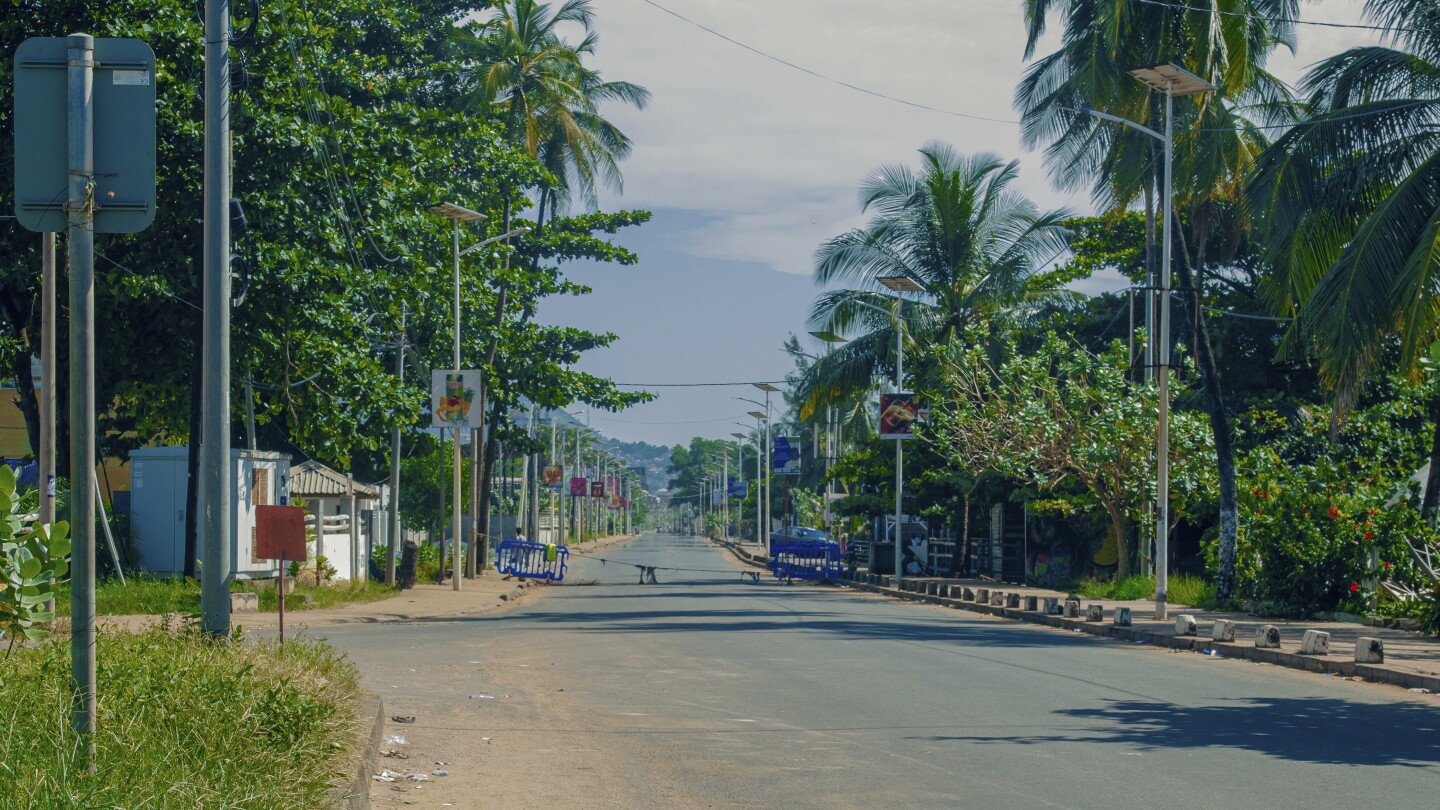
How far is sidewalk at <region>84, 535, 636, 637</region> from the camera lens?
1970 cm

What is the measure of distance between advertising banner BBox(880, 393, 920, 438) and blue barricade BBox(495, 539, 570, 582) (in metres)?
10.5

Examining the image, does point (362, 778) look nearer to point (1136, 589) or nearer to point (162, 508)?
point (162, 508)

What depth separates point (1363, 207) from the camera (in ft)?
69.2

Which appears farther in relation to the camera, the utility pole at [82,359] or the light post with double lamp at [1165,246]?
the light post with double lamp at [1165,246]

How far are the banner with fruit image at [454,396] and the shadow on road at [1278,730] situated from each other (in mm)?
20283

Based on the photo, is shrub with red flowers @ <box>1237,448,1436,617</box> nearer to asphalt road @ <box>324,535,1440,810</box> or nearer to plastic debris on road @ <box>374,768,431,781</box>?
asphalt road @ <box>324,535,1440,810</box>

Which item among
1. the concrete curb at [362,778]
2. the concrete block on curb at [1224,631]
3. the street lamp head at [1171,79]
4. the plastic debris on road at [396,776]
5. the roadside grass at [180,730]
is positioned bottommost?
the concrete block on curb at [1224,631]

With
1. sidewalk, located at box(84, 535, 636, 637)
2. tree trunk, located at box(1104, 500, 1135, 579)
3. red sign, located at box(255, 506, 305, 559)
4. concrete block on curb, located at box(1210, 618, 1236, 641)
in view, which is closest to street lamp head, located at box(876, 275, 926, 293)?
tree trunk, located at box(1104, 500, 1135, 579)

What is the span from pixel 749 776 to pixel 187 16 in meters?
18.1

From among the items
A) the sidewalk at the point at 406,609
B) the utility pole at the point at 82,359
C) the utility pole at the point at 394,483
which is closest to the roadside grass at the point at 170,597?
the sidewalk at the point at 406,609

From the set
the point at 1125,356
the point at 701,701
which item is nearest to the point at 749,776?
the point at 701,701

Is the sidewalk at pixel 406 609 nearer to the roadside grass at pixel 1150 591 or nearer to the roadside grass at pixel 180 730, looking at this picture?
the roadside grass at pixel 180 730

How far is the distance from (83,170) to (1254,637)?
1683 cm

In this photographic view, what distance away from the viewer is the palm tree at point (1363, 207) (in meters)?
18.9
